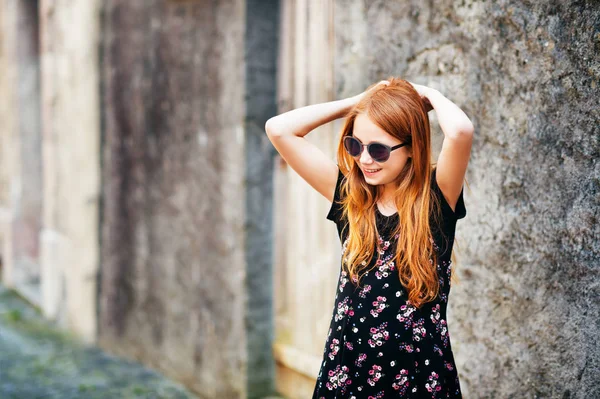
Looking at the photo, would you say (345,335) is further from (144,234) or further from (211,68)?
(144,234)

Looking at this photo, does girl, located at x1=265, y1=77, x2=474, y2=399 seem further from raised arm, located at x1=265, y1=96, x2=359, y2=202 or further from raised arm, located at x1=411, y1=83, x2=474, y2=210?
raised arm, located at x1=265, y1=96, x2=359, y2=202

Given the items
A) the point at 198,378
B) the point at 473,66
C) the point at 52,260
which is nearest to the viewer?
the point at 473,66

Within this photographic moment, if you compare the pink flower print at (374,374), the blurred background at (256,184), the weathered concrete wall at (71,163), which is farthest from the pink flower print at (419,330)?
the weathered concrete wall at (71,163)

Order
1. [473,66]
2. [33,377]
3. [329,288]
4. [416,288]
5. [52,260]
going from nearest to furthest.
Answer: [416,288], [473,66], [329,288], [33,377], [52,260]

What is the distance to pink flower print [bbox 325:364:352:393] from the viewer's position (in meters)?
1.97

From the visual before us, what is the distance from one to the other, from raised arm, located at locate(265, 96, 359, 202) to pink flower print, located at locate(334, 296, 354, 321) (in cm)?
36

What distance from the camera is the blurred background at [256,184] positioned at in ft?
7.82

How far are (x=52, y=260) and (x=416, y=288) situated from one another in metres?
5.61

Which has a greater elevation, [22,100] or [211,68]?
[211,68]

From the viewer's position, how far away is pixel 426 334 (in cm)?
195

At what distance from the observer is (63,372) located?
17.0 ft

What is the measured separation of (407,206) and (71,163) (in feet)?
16.6

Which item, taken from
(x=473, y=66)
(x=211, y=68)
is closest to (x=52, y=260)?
(x=211, y=68)

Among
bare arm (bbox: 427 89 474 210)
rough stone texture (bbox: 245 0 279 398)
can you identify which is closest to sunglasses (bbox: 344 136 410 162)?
bare arm (bbox: 427 89 474 210)
